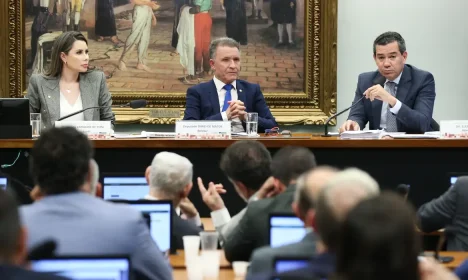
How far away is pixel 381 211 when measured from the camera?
4.91 feet

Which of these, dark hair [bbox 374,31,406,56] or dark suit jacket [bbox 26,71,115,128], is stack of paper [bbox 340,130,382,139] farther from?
dark suit jacket [bbox 26,71,115,128]

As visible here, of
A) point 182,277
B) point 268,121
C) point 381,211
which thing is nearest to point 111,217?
point 182,277

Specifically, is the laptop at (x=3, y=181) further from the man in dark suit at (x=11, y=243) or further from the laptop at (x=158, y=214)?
the man in dark suit at (x=11, y=243)

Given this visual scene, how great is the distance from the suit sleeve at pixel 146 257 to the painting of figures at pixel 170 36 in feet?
17.4

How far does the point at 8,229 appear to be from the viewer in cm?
184

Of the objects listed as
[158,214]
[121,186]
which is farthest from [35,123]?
[158,214]

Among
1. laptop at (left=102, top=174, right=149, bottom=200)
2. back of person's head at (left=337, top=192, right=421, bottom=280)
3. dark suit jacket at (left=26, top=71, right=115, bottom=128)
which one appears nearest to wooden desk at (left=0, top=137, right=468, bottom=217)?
dark suit jacket at (left=26, top=71, right=115, bottom=128)

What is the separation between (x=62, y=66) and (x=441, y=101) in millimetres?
3716

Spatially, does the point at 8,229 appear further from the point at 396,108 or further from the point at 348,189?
the point at 396,108

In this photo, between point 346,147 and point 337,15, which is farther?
point 337,15

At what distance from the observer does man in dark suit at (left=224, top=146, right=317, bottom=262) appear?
3348mm

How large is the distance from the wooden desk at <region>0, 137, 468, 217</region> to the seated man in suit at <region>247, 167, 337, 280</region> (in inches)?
126

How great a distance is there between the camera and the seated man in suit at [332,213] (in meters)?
1.71

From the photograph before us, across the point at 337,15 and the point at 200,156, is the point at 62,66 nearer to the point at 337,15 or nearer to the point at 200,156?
the point at 200,156
